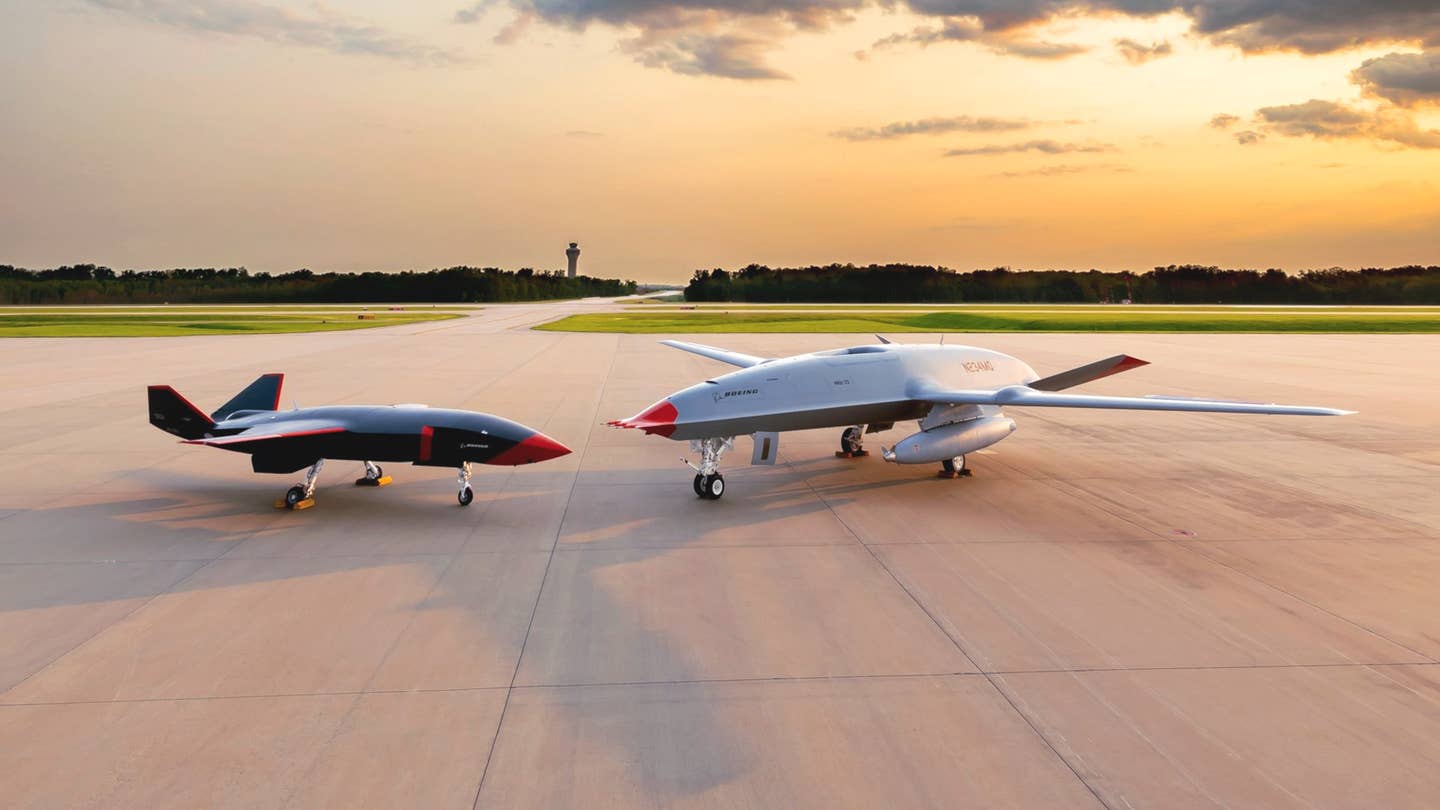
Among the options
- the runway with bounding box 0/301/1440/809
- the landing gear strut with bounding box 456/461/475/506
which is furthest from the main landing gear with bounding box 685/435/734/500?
the landing gear strut with bounding box 456/461/475/506

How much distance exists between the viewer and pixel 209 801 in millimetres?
5996

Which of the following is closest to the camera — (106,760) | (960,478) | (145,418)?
(106,760)

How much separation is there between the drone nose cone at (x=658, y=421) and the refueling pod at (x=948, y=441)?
13.9ft

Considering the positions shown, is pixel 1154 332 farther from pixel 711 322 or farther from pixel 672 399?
→ pixel 672 399

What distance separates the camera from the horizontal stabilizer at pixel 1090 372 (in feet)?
52.2

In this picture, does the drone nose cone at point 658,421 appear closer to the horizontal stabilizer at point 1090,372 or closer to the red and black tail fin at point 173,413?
the red and black tail fin at point 173,413

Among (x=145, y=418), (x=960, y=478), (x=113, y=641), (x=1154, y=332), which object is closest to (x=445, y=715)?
(x=113, y=641)

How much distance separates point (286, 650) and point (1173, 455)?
1840 cm

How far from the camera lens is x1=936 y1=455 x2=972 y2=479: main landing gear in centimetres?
1680

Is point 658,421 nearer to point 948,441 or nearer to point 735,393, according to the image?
point 735,393

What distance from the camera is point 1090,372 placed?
54.4 ft

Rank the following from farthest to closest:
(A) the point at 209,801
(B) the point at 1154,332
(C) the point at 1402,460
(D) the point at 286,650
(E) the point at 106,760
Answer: (B) the point at 1154,332
(C) the point at 1402,460
(D) the point at 286,650
(E) the point at 106,760
(A) the point at 209,801

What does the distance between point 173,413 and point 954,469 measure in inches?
568

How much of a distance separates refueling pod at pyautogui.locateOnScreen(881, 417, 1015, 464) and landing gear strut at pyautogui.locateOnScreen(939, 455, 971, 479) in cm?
57
